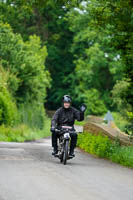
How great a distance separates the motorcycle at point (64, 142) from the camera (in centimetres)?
1299

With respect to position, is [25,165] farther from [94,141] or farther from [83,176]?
[94,141]

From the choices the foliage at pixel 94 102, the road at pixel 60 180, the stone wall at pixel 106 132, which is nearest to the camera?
the road at pixel 60 180

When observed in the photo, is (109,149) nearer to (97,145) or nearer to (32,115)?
(97,145)

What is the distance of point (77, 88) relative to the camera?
70125 millimetres

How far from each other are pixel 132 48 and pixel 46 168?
7622mm

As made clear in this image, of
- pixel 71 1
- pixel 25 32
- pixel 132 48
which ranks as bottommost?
pixel 132 48

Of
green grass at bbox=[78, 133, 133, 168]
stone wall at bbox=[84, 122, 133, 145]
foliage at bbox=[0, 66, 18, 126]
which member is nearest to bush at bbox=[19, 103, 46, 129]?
foliage at bbox=[0, 66, 18, 126]

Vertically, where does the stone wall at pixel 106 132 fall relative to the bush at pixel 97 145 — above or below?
above

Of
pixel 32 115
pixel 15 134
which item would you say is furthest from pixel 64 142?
pixel 32 115

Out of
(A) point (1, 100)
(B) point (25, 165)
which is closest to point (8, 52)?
(A) point (1, 100)

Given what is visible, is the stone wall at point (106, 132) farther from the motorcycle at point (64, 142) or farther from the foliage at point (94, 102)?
the foliage at point (94, 102)

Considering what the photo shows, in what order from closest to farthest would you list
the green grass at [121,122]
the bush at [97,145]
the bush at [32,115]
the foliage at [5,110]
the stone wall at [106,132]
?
Result: the bush at [97,145] < the stone wall at [106,132] < the foliage at [5,110] < the bush at [32,115] < the green grass at [121,122]

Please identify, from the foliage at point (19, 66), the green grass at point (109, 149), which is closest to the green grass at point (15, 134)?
the foliage at point (19, 66)

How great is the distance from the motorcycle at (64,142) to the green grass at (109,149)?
1.85 meters
